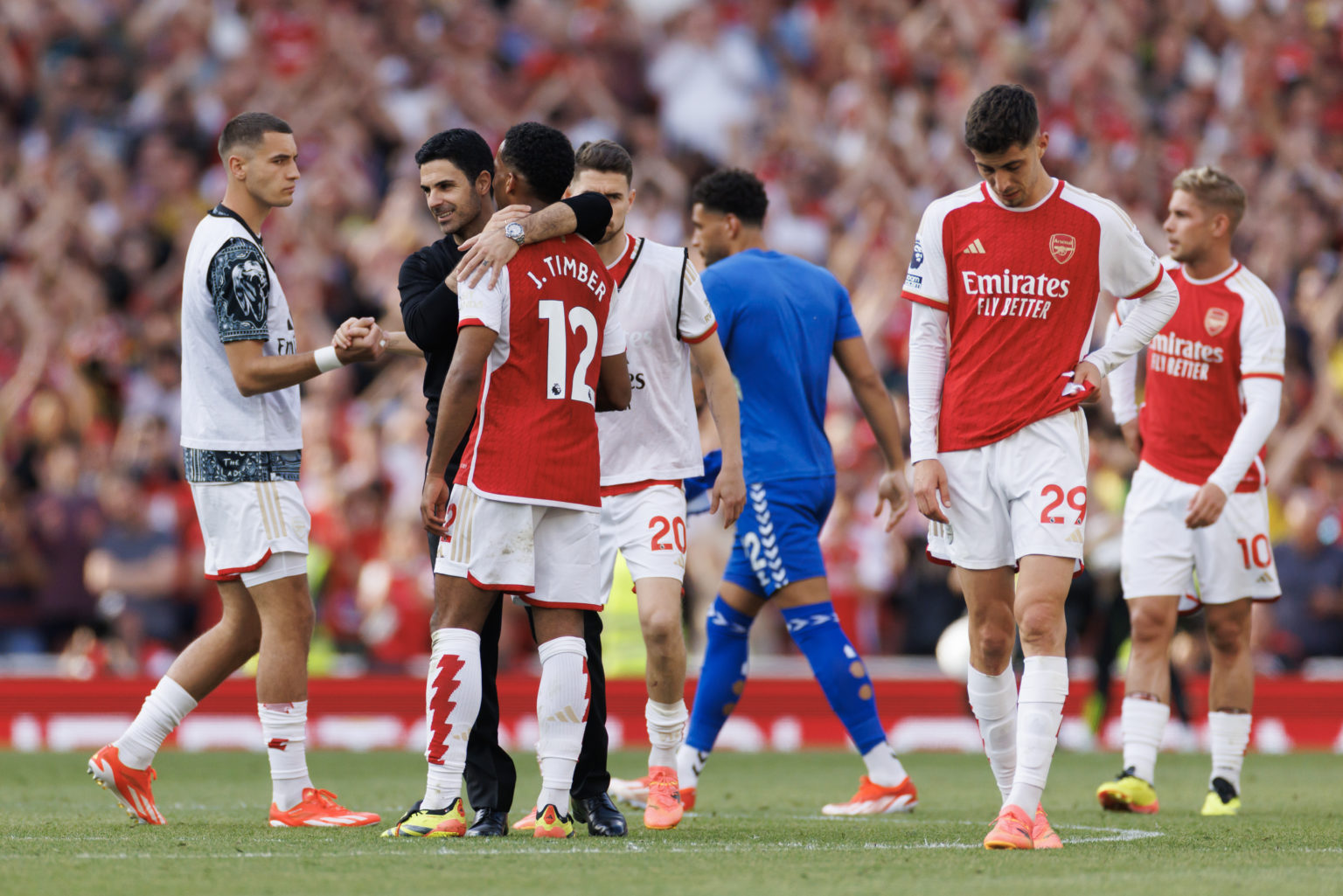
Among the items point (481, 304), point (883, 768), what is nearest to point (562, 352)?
point (481, 304)

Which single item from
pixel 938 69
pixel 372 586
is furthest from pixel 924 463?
pixel 938 69

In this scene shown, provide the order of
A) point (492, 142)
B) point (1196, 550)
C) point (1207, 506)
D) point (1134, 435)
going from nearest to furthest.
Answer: point (1207, 506)
point (1196, 550)
point (1134, 435)
point (492, 142)

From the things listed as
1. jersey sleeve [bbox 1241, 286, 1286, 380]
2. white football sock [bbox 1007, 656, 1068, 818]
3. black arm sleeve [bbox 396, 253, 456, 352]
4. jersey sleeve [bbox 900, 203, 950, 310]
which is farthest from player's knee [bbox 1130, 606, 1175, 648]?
black arm sleeve [bbox 396, 253, 456, 352]

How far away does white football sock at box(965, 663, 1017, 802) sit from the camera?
628 cm

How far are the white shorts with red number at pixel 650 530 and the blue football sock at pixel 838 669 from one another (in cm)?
83

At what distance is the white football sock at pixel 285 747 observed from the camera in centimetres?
645

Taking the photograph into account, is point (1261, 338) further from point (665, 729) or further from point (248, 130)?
point (248, 130)

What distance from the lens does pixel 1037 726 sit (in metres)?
5.71

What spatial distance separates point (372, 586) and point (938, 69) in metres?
8.08

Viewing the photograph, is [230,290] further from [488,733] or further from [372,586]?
[372,586]

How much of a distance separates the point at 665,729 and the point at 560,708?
3.75ft

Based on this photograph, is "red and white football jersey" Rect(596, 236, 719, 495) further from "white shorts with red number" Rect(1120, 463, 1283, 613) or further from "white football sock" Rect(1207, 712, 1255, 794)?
"white football sock" Rect(1207, 712, 1255, 794)

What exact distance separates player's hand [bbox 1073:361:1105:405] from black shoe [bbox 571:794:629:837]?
7.50ft

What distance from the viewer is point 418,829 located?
589cm
